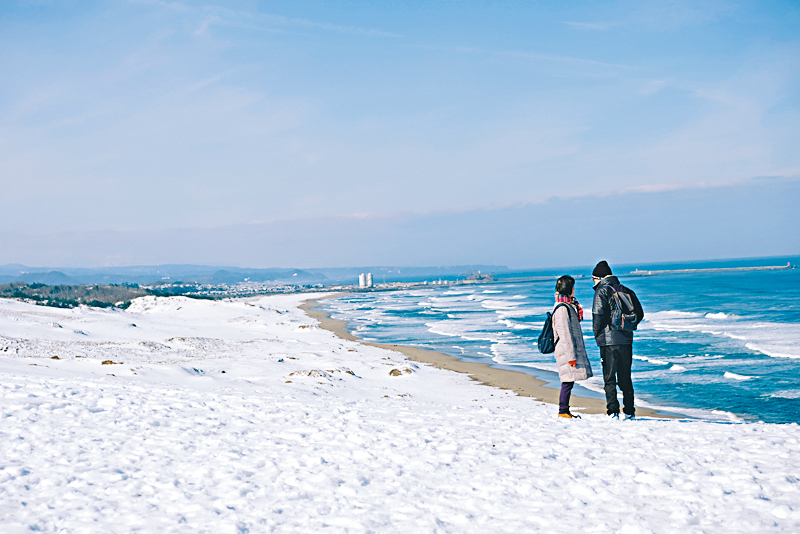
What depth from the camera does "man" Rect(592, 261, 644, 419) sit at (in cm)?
867

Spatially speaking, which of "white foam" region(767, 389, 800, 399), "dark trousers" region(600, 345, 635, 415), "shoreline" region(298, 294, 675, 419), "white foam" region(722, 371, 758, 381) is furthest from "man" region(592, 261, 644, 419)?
"white foam" region(722, 371, 758, 381)

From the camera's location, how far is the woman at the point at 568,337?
28.9 feet

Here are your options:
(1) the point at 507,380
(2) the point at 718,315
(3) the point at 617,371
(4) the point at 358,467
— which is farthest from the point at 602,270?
(2) the point at 718,315

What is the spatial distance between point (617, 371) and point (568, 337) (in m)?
1.02

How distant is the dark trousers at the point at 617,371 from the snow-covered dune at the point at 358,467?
0.46 metres

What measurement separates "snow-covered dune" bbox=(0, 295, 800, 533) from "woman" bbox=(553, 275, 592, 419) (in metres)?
0.83

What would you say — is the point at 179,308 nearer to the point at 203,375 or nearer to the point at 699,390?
the point at 203,375

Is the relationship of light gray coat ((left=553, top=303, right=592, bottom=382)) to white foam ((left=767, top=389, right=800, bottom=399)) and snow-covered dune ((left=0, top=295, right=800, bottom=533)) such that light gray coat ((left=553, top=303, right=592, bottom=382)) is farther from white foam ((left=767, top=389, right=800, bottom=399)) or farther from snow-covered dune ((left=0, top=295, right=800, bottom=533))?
white foam ((left=767, top=389, right=800, bottom=399))

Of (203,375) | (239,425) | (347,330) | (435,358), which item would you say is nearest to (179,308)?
(347,330)

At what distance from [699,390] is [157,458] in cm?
1999

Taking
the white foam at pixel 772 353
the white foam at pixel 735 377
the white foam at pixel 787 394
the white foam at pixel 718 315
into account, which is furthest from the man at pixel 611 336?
the white foam at pixel 718 315

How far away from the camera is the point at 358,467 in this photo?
21.1 ft

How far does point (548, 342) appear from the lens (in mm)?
8977

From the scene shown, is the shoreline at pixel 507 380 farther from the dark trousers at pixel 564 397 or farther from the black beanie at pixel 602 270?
the black beanie at pixel 602 270
